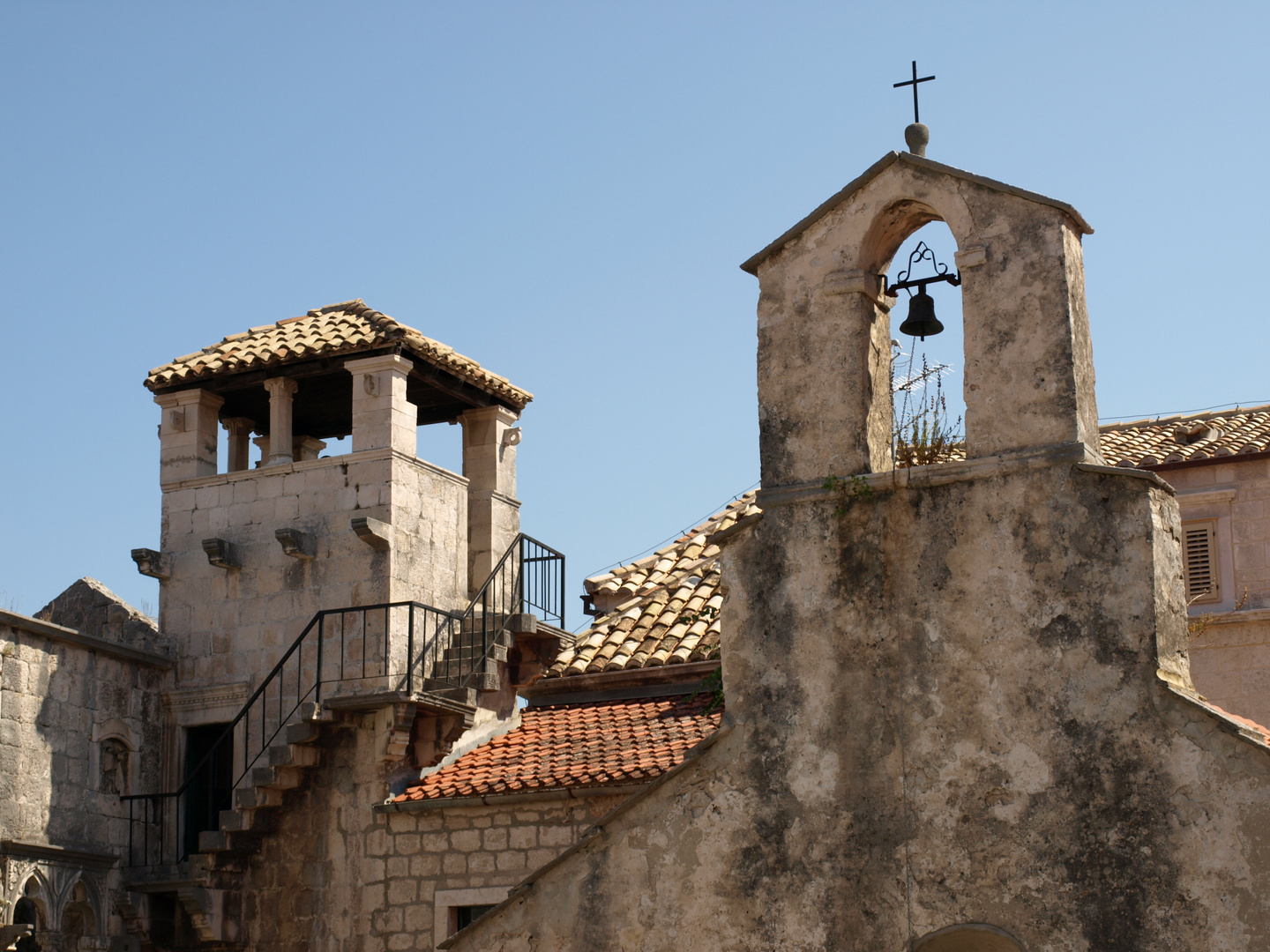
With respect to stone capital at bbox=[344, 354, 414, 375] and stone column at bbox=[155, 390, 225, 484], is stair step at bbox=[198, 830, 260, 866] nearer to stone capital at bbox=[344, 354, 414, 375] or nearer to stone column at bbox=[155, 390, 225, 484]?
stone column at bbox=[155, 390, 225, 484]

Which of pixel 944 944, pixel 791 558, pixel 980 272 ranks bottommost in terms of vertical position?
pixel 944 944

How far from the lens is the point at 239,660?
1666 centimetres

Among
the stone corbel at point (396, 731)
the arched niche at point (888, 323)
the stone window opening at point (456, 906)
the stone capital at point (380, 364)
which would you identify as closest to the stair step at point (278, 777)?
the stone corbel at point (396, 731)

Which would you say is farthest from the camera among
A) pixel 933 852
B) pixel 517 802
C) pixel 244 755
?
pixel 244 755

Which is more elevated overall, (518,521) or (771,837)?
(518,521)

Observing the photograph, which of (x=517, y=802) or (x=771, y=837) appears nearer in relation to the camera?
(x=771, y=837)

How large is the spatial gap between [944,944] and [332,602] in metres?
9.59

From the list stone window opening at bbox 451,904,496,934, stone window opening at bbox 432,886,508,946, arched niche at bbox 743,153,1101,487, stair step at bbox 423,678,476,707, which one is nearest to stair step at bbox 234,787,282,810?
stair step at bbox 423,678,476,707

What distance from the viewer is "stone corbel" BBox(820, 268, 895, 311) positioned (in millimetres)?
8734

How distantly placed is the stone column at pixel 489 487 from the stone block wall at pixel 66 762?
141 inches

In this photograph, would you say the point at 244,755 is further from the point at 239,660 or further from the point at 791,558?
the point at 791,558

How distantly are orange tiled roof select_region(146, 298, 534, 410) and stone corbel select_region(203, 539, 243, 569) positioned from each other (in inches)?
70.3

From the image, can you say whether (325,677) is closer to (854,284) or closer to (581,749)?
(581,749)

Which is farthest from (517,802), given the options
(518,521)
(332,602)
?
(518,521)
